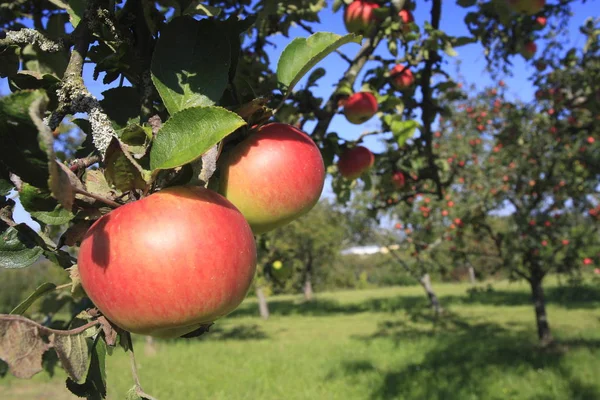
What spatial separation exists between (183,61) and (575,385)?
5.30 metres

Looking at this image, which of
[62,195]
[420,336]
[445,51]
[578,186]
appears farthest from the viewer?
[420,336]

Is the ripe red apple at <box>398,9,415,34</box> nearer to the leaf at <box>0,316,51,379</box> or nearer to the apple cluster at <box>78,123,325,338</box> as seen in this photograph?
the apple cluster at <box>78,123,325,338</box>

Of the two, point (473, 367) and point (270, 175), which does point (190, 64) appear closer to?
point (270, 175)

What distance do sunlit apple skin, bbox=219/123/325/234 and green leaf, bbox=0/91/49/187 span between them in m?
0.29

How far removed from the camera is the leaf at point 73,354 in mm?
496

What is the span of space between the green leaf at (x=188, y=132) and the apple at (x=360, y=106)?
1.24 metres

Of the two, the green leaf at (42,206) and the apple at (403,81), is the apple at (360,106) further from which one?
the green leaf at (42,206)

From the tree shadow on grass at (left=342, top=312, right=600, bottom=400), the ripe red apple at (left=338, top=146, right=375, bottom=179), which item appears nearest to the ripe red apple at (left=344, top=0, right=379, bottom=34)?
the ripe red apple at (left=338, top=146, right=375, bottom=179)

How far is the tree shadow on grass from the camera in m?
4.82

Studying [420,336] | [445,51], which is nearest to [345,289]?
[420,336]

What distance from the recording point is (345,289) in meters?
25.9

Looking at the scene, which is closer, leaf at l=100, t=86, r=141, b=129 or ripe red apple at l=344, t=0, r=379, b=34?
leaf at l=100, t=86, r=141, b=129

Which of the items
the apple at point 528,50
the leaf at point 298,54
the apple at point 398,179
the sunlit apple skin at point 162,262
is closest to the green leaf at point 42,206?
the sunlit apple skin at point 162,262

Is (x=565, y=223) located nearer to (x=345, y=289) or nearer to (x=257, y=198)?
(x=257, y=198)
